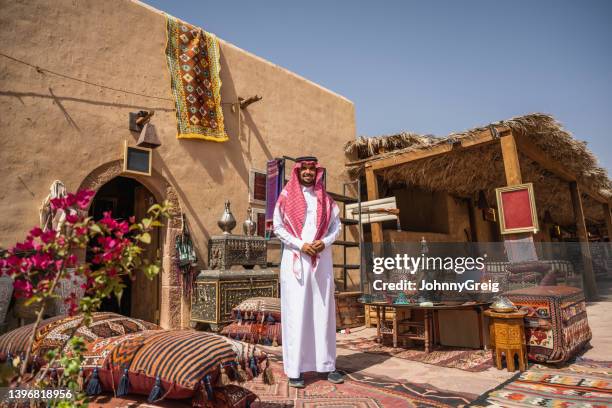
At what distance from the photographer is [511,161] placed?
18.5 ft

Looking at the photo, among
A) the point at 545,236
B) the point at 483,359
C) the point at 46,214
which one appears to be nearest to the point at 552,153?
the point at 483,359

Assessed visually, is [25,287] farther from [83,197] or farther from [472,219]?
[472,219]

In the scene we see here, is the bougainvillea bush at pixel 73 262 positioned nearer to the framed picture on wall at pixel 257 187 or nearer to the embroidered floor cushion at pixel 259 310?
the embroidered floor cushion at pixel 259 310

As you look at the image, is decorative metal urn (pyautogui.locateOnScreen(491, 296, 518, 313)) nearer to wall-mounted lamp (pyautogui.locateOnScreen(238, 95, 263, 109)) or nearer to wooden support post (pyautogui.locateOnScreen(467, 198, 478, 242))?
wall-mounted lamp (pyautogui.locateOnScreen(238, 95, 263, 109))

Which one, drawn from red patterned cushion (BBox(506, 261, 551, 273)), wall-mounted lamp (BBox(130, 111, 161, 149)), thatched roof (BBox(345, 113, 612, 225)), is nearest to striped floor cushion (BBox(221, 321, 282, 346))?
wall-mounted lamp (BBox(130, 111, 161, 149))

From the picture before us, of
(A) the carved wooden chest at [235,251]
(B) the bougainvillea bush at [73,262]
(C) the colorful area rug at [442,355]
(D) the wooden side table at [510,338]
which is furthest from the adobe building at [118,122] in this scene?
(D) the wooden side table at [510,338]

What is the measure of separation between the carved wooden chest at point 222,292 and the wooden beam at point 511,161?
12.2 feet

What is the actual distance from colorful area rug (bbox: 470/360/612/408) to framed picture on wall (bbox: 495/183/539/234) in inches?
89.0

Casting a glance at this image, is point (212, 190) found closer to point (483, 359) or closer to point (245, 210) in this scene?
point (245, 210)

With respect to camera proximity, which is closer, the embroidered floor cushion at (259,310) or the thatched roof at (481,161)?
the embroidered floor cushion at (259,310)

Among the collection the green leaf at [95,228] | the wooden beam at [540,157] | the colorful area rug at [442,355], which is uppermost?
the wooden beam at [540,157]

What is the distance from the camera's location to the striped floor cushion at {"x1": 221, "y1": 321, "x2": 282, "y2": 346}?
15.0 ft

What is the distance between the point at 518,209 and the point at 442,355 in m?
2.58

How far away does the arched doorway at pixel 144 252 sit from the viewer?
5.79 meters
